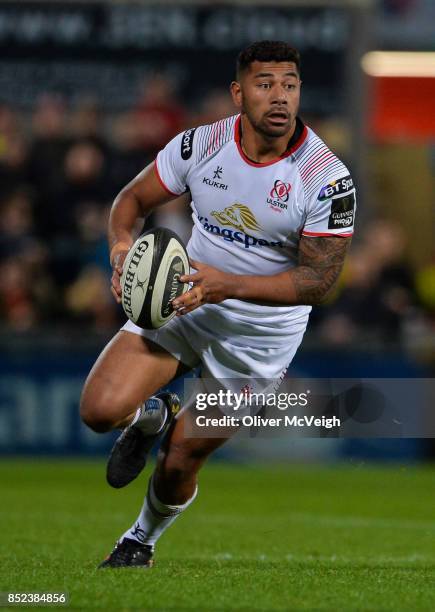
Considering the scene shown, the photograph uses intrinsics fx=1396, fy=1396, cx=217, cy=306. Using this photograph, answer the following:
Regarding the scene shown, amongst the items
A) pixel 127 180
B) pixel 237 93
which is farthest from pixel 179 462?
pixel 127 180

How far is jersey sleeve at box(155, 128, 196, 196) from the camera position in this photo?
24.5ft

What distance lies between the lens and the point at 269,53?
7.09m

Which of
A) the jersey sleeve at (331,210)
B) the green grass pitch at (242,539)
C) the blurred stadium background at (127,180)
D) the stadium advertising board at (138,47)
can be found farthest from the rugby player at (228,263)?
the stadium advertising board at (138,47)

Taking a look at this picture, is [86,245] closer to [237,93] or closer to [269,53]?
[237,93]

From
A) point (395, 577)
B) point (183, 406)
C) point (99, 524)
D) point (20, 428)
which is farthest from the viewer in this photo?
point (20, 428)

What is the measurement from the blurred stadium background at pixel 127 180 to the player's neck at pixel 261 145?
295 inches

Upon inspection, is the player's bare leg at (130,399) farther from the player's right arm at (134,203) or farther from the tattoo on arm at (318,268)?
the tattoo on arm at (318,268)

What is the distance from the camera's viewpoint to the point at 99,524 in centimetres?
1031

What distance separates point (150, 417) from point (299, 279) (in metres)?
1.09

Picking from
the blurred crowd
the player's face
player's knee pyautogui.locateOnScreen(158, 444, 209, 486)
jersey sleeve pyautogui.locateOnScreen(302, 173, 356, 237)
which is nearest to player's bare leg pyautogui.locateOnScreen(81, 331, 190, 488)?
player's knee pyautogui.locateOnScreen(158, 444, 209, 486)

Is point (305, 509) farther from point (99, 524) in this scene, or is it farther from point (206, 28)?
→ point (206, 28)

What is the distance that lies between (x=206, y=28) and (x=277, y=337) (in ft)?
33.5

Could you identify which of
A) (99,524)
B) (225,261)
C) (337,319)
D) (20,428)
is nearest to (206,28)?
(337,319)

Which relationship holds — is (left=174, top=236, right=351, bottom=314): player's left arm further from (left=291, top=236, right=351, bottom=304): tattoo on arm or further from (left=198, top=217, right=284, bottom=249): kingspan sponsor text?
(left=198, top=217, right=284, bottom=249): kingspan sponsor text
